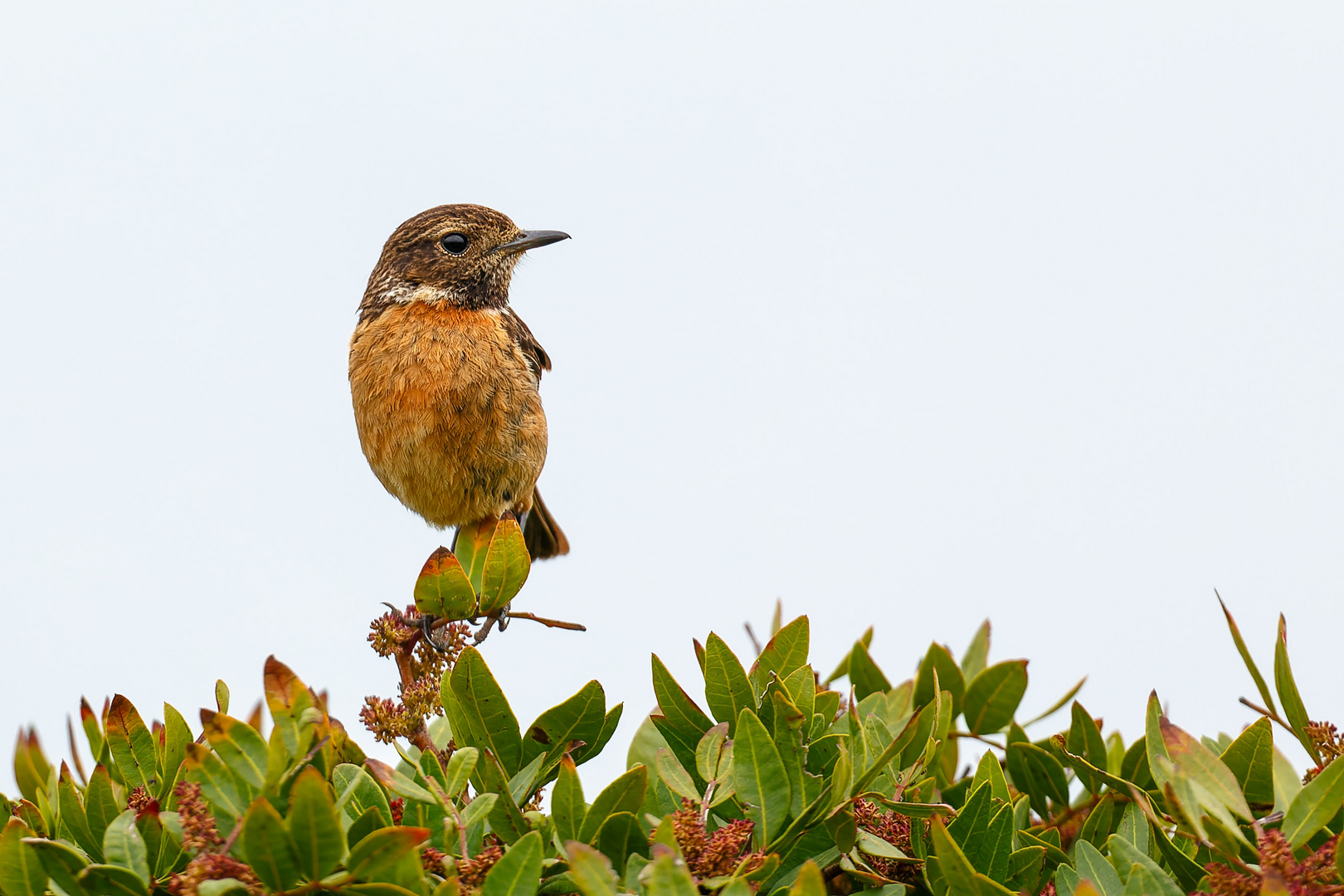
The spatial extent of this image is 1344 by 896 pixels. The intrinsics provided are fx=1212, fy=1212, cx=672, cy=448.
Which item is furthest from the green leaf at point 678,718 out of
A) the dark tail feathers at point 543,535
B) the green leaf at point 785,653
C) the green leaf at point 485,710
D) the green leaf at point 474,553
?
the dark tail feathers at point 543,535

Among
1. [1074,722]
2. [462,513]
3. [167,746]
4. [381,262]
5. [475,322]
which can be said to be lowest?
[1074,722]

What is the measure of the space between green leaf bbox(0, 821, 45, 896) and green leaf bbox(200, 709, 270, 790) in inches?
14.3

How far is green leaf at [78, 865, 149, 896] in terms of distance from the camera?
5.65ft

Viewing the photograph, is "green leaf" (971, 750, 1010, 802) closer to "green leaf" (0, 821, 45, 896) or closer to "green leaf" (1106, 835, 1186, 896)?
"green leaf" (1106, 835, 1186, 896)

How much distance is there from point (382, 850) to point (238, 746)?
26cm

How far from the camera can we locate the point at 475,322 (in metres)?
5.04

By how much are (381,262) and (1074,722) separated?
401cm

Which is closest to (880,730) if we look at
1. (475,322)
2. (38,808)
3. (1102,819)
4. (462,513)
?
(1102,819)

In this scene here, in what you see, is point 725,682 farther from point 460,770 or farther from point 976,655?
point 976,655

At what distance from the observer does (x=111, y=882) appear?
69.6 inches

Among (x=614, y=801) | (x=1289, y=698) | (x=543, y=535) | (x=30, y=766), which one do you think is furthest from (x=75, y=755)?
(x=543, y=535)

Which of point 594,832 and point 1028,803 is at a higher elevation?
point 594,832

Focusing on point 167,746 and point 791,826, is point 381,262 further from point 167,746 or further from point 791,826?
point 791,826

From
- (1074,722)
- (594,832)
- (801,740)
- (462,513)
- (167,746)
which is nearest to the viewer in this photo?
(594,832)
